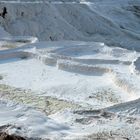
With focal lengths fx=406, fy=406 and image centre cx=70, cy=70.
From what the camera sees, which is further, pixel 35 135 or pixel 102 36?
pixel 102 36

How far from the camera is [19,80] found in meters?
8.03

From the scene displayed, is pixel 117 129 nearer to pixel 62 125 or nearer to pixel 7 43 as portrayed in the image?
pixel 62 125

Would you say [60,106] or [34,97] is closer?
[60,106]

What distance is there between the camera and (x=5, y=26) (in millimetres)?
17781

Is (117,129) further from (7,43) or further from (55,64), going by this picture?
(7,43)

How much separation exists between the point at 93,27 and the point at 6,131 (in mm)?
17147

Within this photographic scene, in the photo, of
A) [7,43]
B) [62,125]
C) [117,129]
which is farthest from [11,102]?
[7,43]

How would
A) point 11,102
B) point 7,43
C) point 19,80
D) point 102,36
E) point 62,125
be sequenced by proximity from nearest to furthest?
point 62,125 < point 11,102 < point 19,80 < point 7,43 < point 102,36

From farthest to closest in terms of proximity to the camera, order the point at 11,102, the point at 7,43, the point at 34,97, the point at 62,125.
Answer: the point at 7,43
the point at 34,97
the point at 11,102
the point at 62,125

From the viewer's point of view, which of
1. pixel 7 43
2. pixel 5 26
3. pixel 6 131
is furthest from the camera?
pixel 5 26

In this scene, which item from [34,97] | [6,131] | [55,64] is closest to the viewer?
[6,131]

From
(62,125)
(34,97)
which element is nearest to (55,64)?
(34,97)

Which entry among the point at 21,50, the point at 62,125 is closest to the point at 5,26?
the point at 21,50

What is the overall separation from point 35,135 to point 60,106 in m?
1.62
